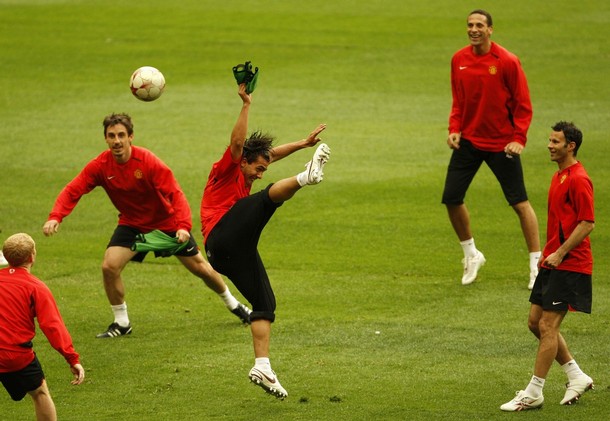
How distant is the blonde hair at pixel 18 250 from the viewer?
8.41 meters

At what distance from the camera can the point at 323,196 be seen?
17844 millimetres

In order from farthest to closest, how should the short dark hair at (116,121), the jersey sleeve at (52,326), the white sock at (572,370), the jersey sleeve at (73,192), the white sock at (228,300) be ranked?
the white sock at (228,300) → the short dark hair at (116,121) → the jersey sleeve at (73,192) → the white sock at (572,370) → the jersey sleeve at (52,326)

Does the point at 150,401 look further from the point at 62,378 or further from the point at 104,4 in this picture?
the point at 104,4

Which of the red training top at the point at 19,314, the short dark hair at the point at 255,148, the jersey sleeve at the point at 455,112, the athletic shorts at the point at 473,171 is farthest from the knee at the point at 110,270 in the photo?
the jersey sleeve at the point at 455,112

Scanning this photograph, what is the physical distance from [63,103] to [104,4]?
436 inches

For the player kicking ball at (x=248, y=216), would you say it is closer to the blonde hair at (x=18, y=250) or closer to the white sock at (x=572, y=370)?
the blonde hair at (x=18, y=250)

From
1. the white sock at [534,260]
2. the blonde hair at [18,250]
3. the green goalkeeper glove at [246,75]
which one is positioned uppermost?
the green goalkeeper glove at [246,75]

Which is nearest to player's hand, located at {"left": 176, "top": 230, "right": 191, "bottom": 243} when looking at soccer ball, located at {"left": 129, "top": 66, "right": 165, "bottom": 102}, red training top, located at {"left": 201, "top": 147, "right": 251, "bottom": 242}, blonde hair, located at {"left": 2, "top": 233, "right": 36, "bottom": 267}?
red training top, located at {"left": 201, "top": 147, "right": 251, "bottom": 242}

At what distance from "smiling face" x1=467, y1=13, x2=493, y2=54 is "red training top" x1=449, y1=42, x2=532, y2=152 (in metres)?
0.08

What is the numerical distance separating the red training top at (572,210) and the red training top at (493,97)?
3996 millimetres

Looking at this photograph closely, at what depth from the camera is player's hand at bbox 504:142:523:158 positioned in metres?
13.2

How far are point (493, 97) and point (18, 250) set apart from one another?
6880 millimetres

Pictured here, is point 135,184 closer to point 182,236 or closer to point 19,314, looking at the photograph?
point 182,236

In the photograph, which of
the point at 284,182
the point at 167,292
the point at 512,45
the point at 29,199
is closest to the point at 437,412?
the point at 284,182
